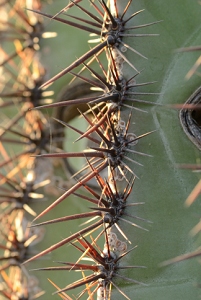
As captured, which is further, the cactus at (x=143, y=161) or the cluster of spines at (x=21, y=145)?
the cluster of spines at (x=21, y=145)

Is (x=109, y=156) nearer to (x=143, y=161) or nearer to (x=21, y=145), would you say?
(x=143, y=161)

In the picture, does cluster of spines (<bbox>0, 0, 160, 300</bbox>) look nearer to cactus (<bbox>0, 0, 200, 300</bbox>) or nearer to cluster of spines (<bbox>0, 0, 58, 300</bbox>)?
cactus (<bbox>0, 0, 200, 300</bbox>)

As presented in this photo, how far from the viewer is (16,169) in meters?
1.90

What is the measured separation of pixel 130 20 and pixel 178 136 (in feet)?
1.26

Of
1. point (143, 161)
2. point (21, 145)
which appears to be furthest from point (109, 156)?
point (21, 145)

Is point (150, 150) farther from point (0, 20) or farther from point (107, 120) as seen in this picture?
point (0, 20)

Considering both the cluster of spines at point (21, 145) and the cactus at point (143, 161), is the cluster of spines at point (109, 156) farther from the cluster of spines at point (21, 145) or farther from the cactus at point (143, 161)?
the cluster of spines at point (21, 145)

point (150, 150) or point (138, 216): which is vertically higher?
point (150, 150)

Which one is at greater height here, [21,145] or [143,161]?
[21,145]

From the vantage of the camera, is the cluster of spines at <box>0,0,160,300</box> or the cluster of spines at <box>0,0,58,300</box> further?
the cluster of spines at <box>0,0,58,300</box>

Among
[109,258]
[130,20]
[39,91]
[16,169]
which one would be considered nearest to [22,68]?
[39,91]

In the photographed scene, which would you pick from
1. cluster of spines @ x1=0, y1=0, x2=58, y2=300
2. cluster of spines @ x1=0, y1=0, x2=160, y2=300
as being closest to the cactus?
cluster of spines @ x1=0, y1=0, x2=160, y2=300

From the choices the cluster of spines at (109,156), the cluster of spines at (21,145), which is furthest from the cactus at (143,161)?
the cluster of spines at (21,145)

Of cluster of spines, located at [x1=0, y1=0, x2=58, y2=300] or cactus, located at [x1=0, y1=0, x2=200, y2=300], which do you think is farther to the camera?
cluster of spines, located at [x1=0, y1=0, x2=58, y2=300]
